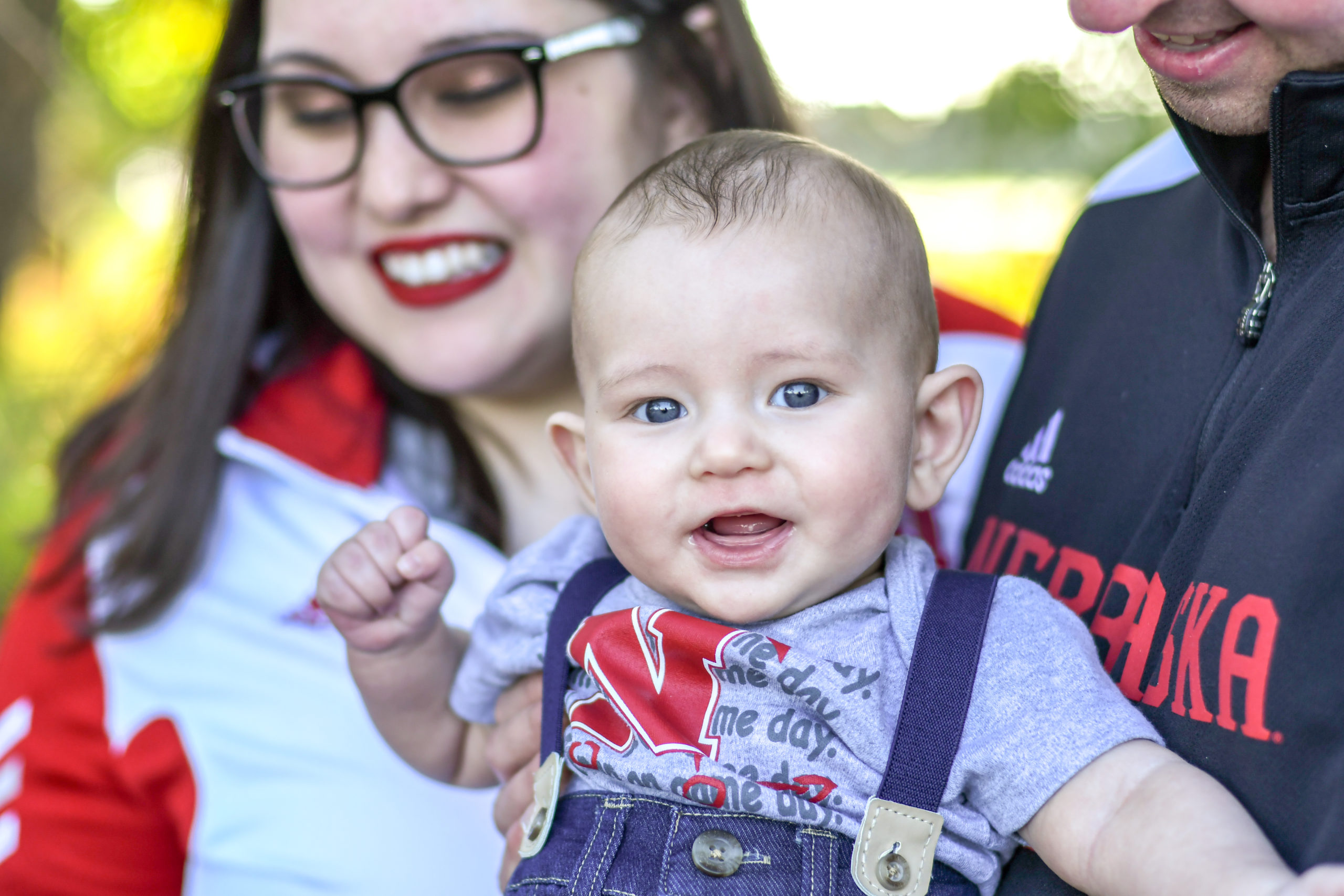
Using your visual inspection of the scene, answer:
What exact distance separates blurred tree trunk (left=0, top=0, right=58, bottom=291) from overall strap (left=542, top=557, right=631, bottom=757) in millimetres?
4754

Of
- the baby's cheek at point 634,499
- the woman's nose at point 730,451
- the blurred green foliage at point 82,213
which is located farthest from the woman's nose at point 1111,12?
the blurred green foliage at point 82,213

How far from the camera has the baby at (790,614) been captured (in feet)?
3.91

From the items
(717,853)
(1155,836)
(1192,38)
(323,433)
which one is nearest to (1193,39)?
(1192,38)

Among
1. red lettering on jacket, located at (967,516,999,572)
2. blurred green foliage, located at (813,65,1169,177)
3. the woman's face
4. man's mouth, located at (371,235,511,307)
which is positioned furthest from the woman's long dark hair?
blurred green foliage, located at (813,65,1169,177)

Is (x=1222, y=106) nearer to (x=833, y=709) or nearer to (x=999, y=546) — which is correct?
(x=999, y=546)

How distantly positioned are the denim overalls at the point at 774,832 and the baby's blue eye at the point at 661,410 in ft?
1.19

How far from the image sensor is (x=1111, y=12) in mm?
1175

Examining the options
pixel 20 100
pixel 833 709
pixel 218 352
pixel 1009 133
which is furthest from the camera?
pixel 1009 133

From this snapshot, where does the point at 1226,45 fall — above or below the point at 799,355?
above

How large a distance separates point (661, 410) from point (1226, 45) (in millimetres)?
714

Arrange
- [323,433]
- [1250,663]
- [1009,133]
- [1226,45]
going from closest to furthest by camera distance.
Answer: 1. [1250,663]
2. [1226,45]
3. [323,433]
4. [1009,133]

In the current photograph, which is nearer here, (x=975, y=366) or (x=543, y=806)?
(x=543, y=806)

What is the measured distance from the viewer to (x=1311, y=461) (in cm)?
101

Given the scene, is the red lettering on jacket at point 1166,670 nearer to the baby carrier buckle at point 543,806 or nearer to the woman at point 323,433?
the baby carrier buckle at point 543,806
